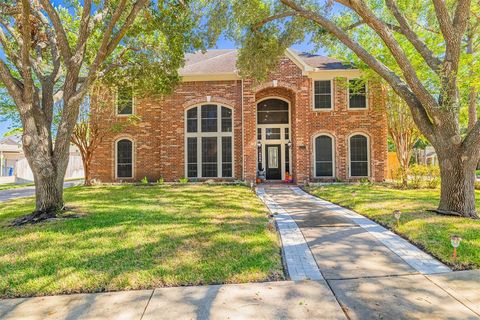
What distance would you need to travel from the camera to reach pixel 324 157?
14.5 m

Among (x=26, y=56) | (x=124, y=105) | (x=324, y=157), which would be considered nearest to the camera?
(x=26, y=56)

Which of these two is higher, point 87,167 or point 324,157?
point 324,157

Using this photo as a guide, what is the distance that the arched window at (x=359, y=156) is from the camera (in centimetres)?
1444

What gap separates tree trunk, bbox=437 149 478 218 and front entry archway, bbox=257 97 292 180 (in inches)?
369

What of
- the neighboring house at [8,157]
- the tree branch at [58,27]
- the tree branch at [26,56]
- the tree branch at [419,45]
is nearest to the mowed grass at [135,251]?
the tree branch at [26,56]

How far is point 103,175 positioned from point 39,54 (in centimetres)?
842

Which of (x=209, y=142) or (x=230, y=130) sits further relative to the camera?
(x=209, y=142)

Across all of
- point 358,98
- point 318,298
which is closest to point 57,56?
point 318,298

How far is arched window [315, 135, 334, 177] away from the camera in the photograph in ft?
47.6

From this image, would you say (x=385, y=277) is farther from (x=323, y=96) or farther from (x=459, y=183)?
(x=323, y=96)

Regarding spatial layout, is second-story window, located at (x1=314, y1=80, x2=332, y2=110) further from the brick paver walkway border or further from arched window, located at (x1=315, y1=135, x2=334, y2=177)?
the brick paver walkway border

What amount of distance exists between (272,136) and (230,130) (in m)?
2.50

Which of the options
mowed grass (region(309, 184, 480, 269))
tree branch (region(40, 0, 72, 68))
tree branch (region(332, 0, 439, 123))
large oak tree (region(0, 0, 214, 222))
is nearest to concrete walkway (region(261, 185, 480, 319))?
mowed grass (region(309, 184, 480, 269))

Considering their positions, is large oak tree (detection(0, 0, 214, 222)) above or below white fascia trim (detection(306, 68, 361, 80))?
below
